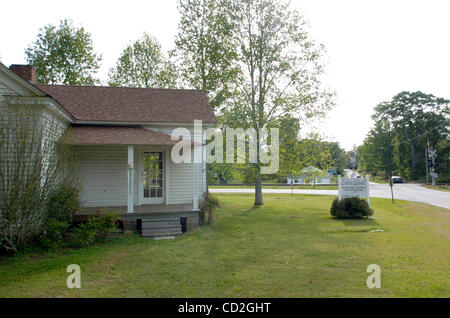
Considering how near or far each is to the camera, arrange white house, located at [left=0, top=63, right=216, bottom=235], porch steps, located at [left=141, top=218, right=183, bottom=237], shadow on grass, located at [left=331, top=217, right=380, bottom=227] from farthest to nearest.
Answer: shadow on grass, located at [left=331, top=217, right=380, bottom=227] → white house, located at [left=0, top=63, right=216, bottom=235] → porch steps, located at [left=141, top=218, right=183, bottom=237]

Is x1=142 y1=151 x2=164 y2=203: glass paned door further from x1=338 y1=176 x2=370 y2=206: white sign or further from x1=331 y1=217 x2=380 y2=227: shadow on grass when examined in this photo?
x1=338 y1=176 x2=370 y2=206: white sign

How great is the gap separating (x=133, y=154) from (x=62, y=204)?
3205 millimetres

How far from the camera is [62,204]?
8.16m

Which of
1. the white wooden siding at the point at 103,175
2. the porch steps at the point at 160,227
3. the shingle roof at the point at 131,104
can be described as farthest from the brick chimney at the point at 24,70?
the porch steps at the point at 160,227

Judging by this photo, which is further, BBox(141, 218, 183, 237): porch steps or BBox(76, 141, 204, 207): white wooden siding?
BBox(76, 141, 204, 207): white wooden siding

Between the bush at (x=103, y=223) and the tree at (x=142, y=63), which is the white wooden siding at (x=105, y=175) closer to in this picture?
the bush at (x=103, y=223)

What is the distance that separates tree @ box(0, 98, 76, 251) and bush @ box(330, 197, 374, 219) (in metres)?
11.1

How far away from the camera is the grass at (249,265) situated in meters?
5.04

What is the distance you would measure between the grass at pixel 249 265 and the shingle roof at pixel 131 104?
4758 mm

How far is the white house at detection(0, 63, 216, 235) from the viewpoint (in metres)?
10.5

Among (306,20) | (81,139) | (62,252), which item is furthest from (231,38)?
(62,252)

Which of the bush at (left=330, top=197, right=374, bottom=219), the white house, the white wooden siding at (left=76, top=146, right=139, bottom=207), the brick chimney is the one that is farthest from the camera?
the bush at (left=330, top=197, right=374, bottom=219)

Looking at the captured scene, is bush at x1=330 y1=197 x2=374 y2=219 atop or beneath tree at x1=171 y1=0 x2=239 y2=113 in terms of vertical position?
beneath

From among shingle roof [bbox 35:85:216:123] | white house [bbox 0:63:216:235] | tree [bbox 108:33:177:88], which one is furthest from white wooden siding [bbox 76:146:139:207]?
tree [bbox 108:33:177:88]
